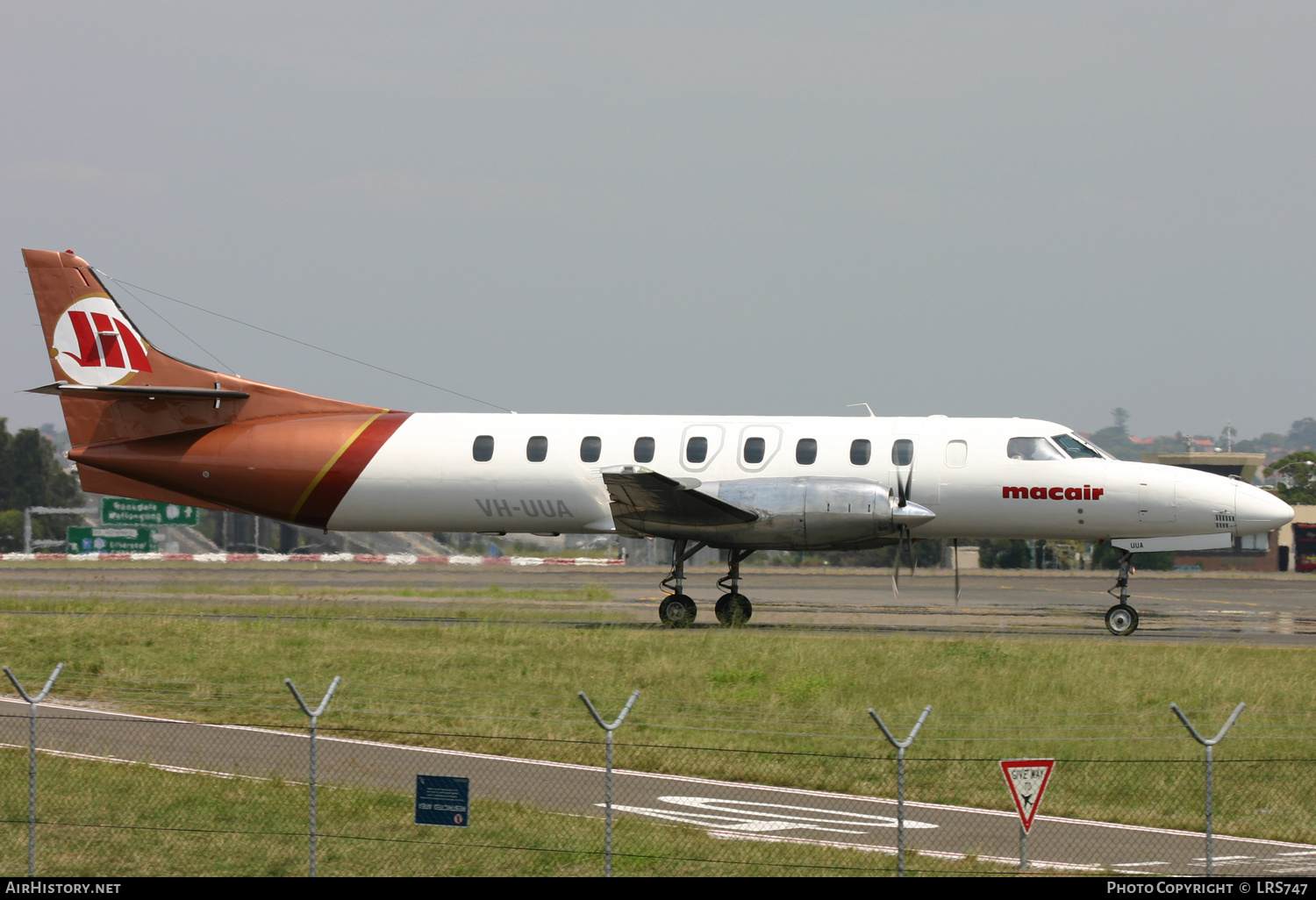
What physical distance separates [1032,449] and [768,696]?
9.90m

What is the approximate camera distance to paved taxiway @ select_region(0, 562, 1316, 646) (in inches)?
1061

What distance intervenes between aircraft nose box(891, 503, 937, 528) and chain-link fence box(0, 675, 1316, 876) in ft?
23.3

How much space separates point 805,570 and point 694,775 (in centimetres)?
4283

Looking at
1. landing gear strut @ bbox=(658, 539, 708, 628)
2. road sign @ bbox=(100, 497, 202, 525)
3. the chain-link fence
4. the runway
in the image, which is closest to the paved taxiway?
landing gear strut @ bbox=(658, 539, 708, 628)

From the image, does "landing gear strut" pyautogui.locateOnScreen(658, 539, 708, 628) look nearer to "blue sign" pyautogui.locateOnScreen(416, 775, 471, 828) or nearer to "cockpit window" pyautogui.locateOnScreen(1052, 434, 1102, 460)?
"cockpit window" pyautogui.locateOnScreen(1052, 434, 1102, 460)

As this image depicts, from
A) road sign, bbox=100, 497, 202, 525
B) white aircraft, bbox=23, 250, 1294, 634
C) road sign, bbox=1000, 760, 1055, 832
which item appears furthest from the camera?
road sign, bbox=100, 497, 202, 525

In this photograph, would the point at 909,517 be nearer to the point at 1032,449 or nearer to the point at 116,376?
the point at 1032,449

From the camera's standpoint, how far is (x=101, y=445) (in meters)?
26.6

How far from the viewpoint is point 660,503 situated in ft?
77.1

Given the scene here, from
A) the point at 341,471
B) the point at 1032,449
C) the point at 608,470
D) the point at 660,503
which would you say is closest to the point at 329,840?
the point at 608,470

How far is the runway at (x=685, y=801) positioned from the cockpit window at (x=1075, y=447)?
37.8 feet

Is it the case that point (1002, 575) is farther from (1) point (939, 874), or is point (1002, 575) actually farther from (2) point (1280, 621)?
(1) point (939, 874)

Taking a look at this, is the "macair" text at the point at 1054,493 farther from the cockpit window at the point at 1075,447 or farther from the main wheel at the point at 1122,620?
the main wheel at the point at 1122,620

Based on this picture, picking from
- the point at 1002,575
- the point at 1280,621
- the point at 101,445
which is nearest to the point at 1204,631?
the point at 1280,621
